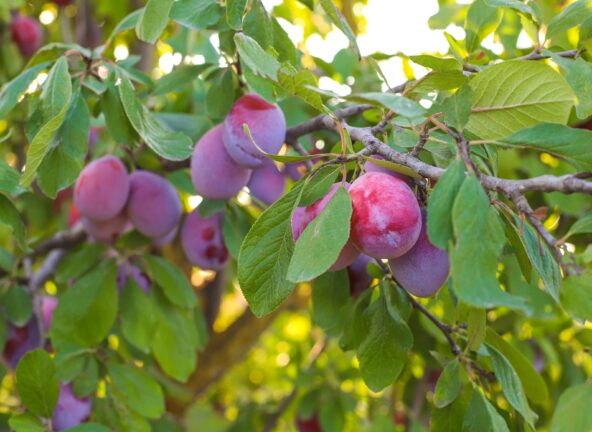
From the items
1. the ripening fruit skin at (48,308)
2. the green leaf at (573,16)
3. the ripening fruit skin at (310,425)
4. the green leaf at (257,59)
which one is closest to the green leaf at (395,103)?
the green leaf at (257,59)

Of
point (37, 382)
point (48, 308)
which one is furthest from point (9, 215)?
point (48, 308)

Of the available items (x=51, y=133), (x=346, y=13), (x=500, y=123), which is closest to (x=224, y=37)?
(x=51, y=133)

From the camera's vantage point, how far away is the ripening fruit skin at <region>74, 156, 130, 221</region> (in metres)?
1.05

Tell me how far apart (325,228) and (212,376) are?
61.2 inches

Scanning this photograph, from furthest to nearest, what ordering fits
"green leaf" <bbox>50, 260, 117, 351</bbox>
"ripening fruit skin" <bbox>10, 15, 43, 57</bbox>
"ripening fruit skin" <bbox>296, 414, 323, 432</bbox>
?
1. "ripening fruit skin" <bbox>10, 15, 43, 57</bbox>
2. "ripening fruit skin" <bbox>296, 414, 323, 432</bbox>
3. "green leaf" <bbox>50, 260, 117, 351</bbox>

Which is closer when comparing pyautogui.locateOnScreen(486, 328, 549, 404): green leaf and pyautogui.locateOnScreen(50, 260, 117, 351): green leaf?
pyautogui.locateOnScreen(486, 328, 549, 404): green leaf

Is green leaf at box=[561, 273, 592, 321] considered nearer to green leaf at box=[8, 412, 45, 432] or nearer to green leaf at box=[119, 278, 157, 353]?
green leaf at box=[8, 412, 45, 432]

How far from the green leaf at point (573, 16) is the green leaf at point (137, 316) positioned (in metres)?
0.73

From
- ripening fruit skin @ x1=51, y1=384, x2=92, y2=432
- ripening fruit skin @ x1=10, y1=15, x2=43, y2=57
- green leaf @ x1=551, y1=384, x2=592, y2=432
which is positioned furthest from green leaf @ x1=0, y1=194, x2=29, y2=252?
ripening fruit skin @ x1=10, y1=15, x2=43, y2=57

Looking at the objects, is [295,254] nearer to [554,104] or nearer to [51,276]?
[554,104]

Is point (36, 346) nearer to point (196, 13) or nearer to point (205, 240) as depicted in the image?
point (205, 240)

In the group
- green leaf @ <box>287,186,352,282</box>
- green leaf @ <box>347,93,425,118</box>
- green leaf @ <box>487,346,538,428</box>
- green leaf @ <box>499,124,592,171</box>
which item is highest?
green leaf @ <box>347,93,425,118</box>

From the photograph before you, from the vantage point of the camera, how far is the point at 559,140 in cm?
58

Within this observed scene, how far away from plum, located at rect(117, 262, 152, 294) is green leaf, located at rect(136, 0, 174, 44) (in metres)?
0.49
